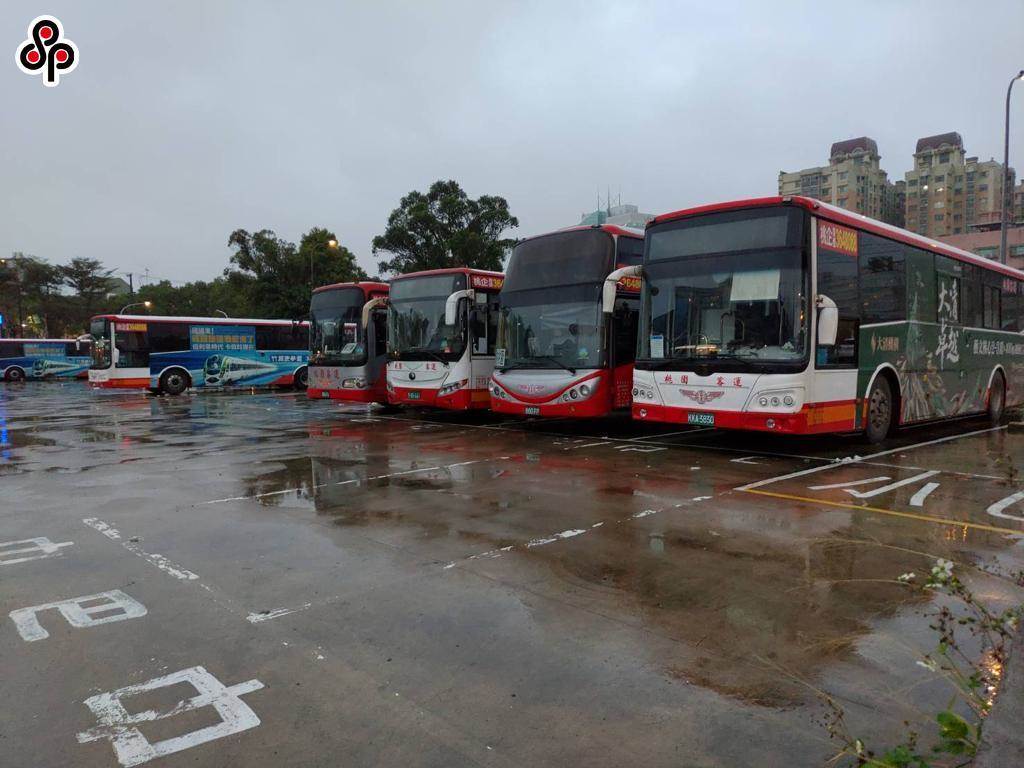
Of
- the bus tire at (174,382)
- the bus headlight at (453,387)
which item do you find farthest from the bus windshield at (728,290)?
the bus tire at (174,382)

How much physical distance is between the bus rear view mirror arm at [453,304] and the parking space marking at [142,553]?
7.94m

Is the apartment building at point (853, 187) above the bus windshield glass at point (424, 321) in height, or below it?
above

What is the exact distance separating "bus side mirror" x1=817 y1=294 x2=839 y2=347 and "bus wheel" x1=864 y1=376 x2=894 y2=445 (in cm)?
191

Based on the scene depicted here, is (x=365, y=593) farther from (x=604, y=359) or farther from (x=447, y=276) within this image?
(x=447, y=276)

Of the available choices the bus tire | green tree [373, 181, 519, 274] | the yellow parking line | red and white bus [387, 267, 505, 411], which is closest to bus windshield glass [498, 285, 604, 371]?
red and white bus [387, 267, 505, 411]

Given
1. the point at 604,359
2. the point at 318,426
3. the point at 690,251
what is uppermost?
the point at 690,251

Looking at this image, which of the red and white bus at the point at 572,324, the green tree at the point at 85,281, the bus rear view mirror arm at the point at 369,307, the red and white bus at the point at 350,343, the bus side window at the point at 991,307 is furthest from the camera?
the green tree at the point at 85,281

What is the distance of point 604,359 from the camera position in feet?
38.6

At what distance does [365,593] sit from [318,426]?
11.2m

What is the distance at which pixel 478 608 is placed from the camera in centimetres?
434

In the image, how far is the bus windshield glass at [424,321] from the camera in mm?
14812

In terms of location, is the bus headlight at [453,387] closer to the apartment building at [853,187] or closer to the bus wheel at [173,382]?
the bus wheel at [173,382]

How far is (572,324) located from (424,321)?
4441 mm

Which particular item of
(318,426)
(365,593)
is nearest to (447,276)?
(318,426)
